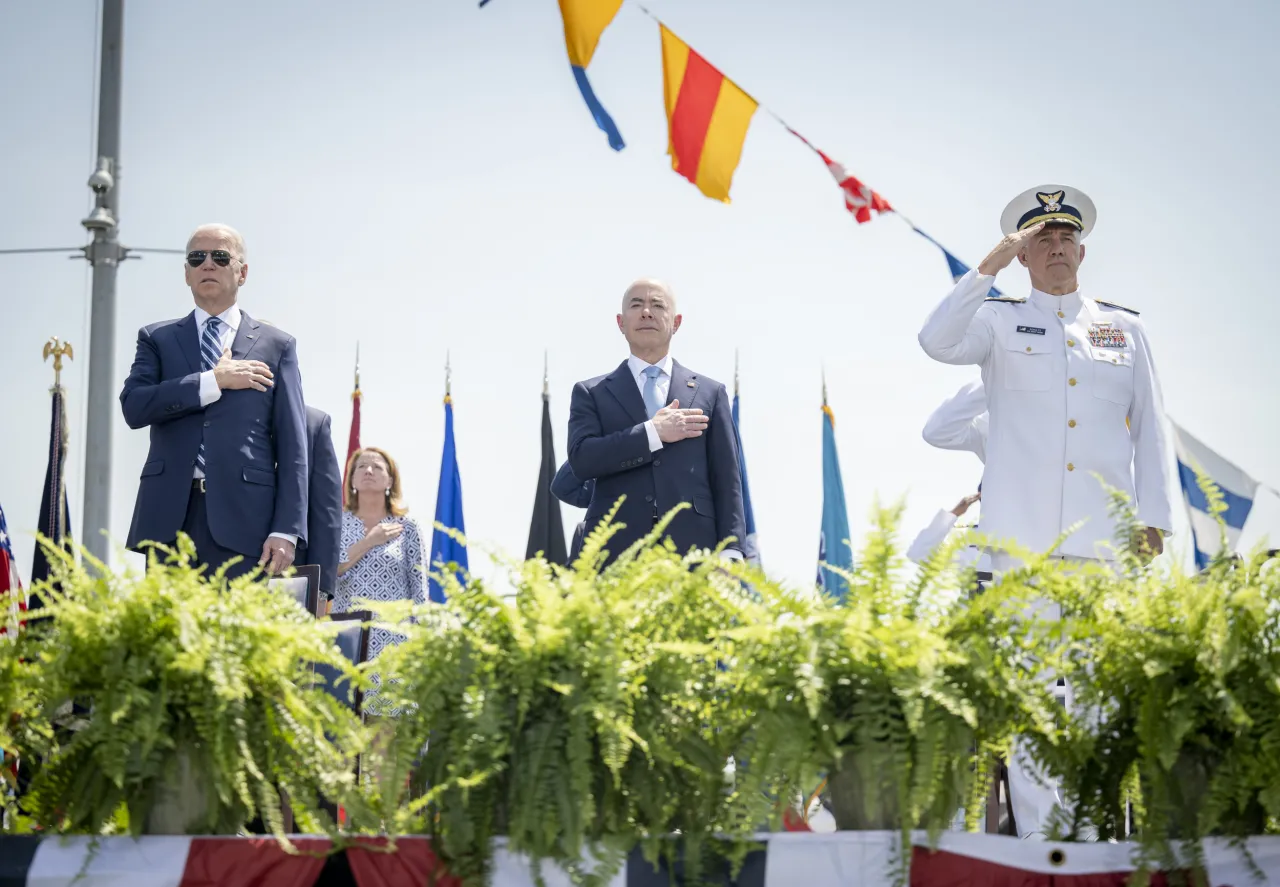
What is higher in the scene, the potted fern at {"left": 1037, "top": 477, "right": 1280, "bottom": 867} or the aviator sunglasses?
the aviator sunglasses

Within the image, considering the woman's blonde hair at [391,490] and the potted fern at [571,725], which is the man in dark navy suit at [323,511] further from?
the potted fern at [571,725]

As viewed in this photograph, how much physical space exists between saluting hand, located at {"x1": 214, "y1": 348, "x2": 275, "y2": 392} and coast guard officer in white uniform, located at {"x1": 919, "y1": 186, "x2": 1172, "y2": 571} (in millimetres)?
2096

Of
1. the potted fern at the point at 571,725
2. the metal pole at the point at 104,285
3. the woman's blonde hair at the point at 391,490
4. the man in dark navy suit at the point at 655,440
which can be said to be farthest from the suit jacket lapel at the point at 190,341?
the metal pole at the point at 104,285

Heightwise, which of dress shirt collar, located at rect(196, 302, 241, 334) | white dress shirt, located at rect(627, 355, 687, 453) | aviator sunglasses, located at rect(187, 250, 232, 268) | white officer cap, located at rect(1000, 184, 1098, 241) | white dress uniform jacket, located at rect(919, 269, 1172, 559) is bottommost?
white dress uniform jacket, located at rect(919, 269, 1172, 559)

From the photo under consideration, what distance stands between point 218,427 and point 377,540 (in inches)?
86.2

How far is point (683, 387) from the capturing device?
522 centimetres

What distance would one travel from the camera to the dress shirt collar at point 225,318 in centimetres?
486

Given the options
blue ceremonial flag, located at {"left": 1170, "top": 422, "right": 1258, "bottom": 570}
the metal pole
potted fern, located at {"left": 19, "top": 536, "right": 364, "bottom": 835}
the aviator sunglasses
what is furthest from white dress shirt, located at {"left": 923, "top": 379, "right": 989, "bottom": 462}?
blue ceremonial flag, located at {"left": 1170, "top": 422, "right": 1258, "bottom": 570}

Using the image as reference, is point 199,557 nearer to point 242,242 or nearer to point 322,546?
point 322,546

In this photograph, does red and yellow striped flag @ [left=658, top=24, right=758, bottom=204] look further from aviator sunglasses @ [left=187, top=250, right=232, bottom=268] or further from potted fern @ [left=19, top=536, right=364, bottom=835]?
potted fern @ [left=19, top=536, right=364, bottom=835]

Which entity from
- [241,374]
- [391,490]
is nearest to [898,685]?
[241,374]

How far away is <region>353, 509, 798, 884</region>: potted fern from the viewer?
2.24m

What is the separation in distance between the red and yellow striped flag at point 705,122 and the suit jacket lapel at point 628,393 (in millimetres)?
2809

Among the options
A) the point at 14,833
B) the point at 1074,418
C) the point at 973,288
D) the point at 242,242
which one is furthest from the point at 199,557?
the point at 1074,418
